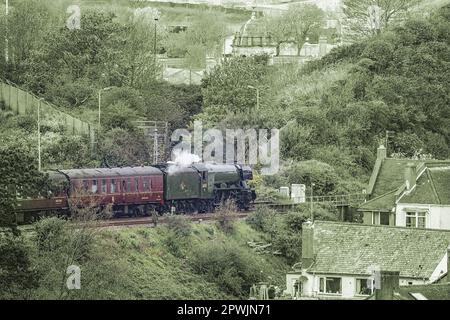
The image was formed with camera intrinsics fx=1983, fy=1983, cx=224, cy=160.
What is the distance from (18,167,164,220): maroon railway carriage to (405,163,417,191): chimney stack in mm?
9221

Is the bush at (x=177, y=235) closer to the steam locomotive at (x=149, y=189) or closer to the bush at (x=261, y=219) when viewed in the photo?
the steam locomotive at (x=149, y=189)

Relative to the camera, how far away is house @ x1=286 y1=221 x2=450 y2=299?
190 ft

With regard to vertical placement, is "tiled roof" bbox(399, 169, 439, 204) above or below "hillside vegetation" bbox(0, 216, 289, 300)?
above

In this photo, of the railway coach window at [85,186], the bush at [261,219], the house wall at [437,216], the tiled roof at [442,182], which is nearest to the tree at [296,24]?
the bush at [261,219]

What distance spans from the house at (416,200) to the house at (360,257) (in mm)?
10317

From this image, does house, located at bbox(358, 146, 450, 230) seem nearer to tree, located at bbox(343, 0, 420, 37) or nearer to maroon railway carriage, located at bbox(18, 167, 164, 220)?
maroon railway carriage, located at bbox(18, 167, 164, 220)

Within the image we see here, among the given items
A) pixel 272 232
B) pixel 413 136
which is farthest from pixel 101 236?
pixel 413 136

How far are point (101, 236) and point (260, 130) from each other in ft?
67.7

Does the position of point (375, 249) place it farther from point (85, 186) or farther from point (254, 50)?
point (254, 50)

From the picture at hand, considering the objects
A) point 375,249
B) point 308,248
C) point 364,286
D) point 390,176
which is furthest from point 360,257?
point 390,176

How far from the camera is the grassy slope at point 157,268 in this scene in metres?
66.3

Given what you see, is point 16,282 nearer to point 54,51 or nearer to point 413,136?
point 54,51

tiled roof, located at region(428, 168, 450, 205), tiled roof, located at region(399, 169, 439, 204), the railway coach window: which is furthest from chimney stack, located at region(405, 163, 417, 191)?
the railway coach window

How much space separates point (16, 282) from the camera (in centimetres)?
6138
